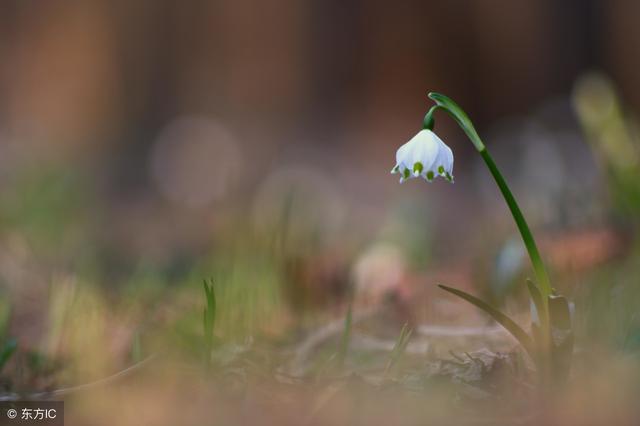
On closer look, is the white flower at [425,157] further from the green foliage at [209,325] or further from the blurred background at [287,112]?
the blurred background at [287,112]

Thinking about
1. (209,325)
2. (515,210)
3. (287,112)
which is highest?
(287,112)

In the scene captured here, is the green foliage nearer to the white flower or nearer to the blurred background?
the white flower

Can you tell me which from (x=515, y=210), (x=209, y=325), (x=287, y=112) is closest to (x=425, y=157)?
(x=515, y=210)

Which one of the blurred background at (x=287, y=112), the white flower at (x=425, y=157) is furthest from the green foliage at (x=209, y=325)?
A: the blurred background at (x=287, y=112)

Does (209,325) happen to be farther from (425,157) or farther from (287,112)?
(287,112)

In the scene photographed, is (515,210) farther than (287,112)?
No

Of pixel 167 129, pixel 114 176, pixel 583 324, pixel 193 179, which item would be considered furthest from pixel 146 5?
pixel 583 324

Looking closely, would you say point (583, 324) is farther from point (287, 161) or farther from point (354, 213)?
point (287, 161)

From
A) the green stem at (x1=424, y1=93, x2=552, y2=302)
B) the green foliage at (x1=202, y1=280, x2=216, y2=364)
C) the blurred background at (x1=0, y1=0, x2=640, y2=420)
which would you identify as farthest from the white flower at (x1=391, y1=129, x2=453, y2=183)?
the blurred background at (x1=0, y1=0, x2=640, y2=420)

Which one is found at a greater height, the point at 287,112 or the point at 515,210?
the point at 287,112
